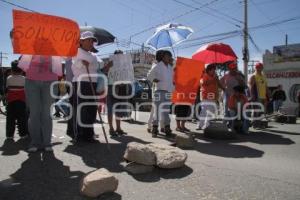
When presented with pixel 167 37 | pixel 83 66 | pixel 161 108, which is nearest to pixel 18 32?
pixel 83 66

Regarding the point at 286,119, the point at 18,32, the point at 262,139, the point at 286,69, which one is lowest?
the point at 262,139

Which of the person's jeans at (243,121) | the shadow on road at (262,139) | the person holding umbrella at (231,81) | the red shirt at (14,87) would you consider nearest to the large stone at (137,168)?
the shadow on road at (262,139)

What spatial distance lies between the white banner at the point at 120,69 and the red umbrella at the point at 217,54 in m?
2.59

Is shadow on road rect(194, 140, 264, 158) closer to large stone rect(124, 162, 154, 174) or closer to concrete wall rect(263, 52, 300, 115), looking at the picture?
large stone rect(124, 162, 154, 174)

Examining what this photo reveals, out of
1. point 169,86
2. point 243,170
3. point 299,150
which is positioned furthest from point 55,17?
point 299,150

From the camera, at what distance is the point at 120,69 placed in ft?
24.7

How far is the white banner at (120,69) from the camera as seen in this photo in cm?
747

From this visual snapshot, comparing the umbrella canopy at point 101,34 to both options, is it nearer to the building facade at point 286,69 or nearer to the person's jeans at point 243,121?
the person's jeans at point 243,121

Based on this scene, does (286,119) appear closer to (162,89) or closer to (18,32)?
(162,89)

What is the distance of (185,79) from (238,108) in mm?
1490

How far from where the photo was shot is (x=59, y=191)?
3.79 m

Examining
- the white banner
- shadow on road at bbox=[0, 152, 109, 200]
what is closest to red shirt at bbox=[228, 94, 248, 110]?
the white banner

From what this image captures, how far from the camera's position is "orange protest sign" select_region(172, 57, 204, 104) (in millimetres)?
8688

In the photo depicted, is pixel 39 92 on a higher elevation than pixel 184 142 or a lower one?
higher
